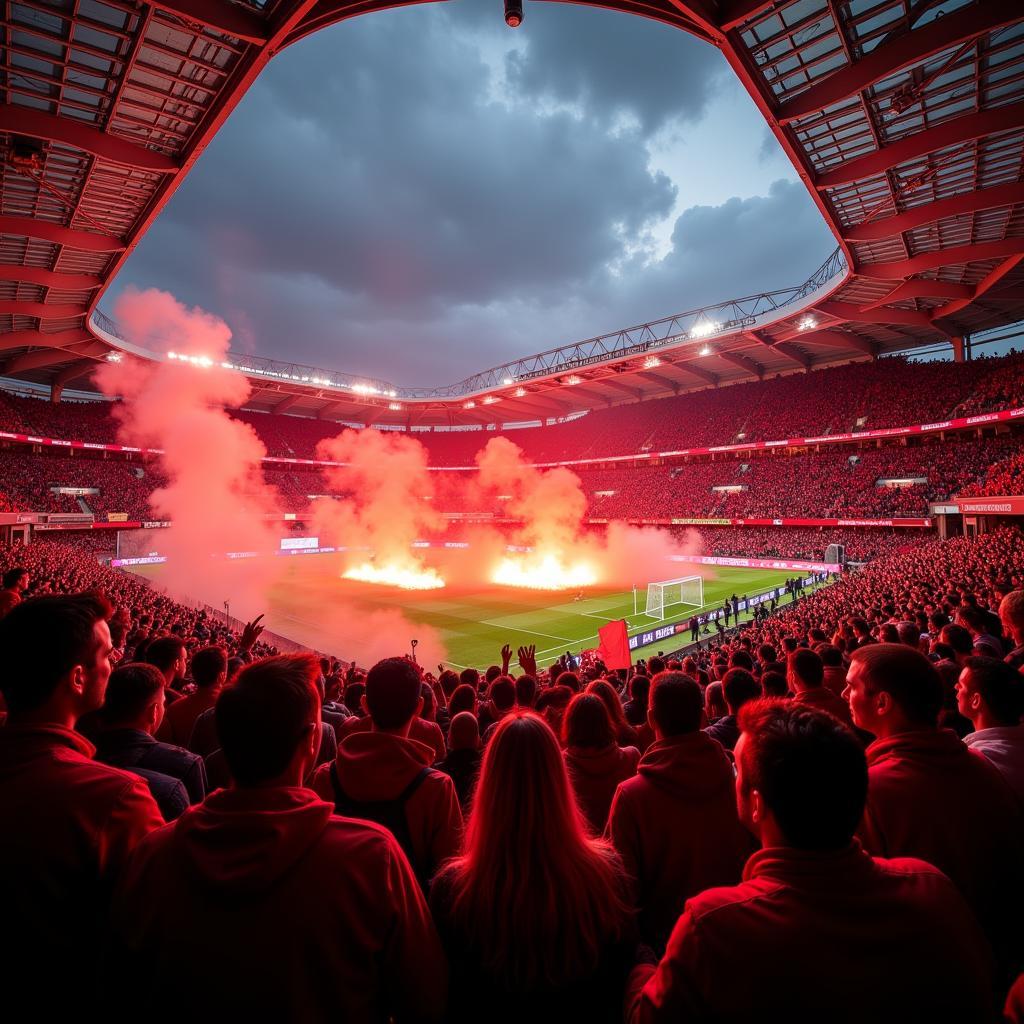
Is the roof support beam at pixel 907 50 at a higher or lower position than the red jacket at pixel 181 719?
higher

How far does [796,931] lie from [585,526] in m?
51.4

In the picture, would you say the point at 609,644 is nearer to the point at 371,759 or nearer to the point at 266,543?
the point at 371,759

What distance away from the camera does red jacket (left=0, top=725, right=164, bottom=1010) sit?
1.66 m

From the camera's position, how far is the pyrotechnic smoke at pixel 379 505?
134 ft

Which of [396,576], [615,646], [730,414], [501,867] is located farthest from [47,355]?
[730,414]

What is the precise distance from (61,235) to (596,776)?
24674 mm

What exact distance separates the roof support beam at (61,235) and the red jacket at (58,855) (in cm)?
2300

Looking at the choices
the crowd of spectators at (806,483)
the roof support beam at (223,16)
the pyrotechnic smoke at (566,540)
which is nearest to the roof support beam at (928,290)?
the crowd of spectators at (806,483)

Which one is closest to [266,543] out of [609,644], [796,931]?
[609,644]

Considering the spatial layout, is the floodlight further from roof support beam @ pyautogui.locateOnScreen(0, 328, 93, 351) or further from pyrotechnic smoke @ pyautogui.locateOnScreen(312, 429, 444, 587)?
roof support beam @ pyautogui.locateOnScreen(0, 328, 93, 351)

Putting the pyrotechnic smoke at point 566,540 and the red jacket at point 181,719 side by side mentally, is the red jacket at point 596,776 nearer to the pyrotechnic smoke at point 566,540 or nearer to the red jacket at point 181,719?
the red jacket at point 181,719

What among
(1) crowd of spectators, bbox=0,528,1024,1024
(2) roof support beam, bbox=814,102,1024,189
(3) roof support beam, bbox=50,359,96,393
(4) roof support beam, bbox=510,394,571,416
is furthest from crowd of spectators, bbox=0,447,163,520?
(2) roof support beam, bbox=814,102,1024,189

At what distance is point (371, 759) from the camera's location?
243 centimetres

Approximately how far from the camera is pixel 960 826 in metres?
2.18
